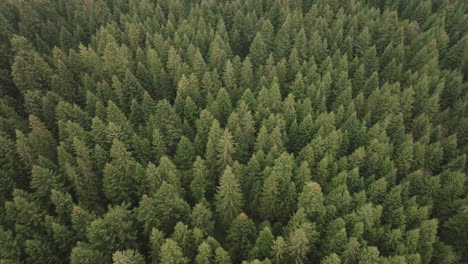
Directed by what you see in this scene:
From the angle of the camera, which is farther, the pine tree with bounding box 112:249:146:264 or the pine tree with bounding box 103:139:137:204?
the pine tree with bounding box 103:139:137:204

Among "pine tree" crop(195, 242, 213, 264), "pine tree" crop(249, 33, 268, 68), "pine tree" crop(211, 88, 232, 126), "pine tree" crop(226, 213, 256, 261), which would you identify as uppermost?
"pine tree" crop(249, 33, 268, 68)

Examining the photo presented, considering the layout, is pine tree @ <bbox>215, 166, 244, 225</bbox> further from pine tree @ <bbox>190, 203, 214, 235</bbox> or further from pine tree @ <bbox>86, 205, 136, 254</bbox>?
pine tree @ <bbox>86, 205, 136, 254</bbox>

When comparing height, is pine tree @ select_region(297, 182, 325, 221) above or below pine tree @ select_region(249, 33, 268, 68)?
below

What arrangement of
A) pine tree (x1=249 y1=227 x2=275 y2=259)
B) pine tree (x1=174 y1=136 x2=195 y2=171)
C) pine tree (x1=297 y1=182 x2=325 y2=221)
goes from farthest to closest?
pine tree (x1=174 y1=136 x2=195 y2=171), pine tree (x1=297 y1=182 x2=325 y2=221), pine tree (x1=249 y1=227 x2=275 y2=259)

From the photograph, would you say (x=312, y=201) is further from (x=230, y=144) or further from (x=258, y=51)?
(x=258, y=51)

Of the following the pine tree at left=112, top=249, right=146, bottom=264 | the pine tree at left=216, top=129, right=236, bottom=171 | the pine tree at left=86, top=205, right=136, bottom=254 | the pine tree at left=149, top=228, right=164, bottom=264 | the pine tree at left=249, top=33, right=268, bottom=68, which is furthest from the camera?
the pine tree at left=249, top=33, right=268, bottom=68

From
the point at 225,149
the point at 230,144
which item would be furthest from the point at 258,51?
the point at 225,149

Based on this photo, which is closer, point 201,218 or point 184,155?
point 201,218

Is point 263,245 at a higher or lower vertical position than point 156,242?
lower

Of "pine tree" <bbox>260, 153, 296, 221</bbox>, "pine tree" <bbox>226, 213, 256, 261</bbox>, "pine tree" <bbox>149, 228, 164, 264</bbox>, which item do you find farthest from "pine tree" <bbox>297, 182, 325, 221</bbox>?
"pine tree" <bbox>149, 228, 164, 264</bbox>
